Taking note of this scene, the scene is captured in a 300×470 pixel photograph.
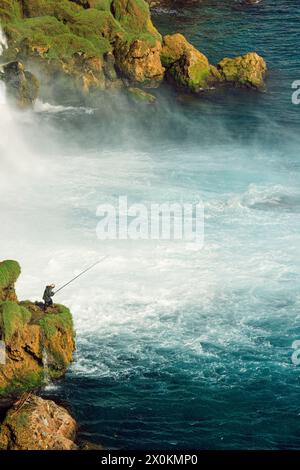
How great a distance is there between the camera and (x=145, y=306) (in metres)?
34.1

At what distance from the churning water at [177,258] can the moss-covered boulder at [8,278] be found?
359 centimetres

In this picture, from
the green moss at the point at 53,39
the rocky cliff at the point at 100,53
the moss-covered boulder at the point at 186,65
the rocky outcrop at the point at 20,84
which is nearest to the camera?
the rocky outcrop at the point at 20,84

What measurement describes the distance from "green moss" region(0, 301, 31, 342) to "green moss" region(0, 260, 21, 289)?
51.0 inches

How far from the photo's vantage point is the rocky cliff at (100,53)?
58.5 meters

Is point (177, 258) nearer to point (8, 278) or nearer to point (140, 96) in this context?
point (8, 278)

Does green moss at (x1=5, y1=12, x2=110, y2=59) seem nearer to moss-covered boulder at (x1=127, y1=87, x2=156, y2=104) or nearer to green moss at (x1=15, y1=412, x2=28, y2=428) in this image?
moss-covered boulder at (x1=127, y1=87, x2=156, y2=104)

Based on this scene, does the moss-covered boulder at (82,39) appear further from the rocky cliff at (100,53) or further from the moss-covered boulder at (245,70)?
the moss-covered boulder at (245,70)

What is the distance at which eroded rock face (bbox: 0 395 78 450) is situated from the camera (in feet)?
79.4

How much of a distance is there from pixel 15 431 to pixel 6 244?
16552 millimetres

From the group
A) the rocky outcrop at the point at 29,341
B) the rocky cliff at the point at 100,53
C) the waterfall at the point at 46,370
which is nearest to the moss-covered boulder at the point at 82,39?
the rocky cliff at the point at 100,53

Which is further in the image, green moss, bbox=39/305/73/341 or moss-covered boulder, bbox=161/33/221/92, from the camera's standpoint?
moss-covered boulder, bbox=161/33/221/92

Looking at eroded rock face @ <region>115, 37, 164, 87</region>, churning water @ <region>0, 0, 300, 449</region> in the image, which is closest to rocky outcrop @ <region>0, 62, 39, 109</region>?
churning water @ <region>0, 0, 300, 449</region>

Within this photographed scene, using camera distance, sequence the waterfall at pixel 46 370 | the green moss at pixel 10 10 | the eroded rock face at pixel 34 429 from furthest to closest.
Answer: the green moss at pixel 10 10 < the waterfall at pixel 46 370 < the eroded rock face at pixel 34 429
